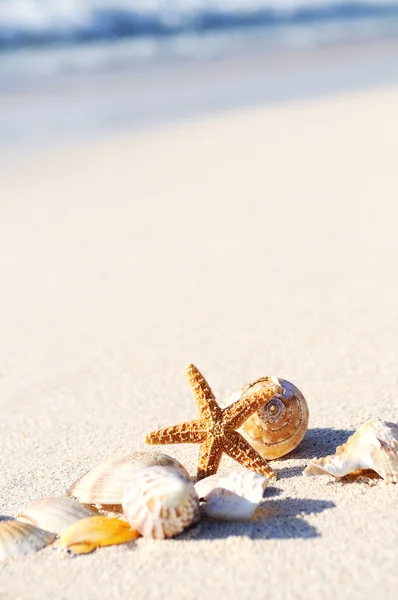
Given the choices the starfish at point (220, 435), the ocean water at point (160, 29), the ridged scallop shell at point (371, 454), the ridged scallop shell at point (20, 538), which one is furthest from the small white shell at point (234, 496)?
the ocean water at point (160, 29)

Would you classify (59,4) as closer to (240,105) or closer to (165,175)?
(240,105)

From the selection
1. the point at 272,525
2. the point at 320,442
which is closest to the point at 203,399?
the point at 272,525

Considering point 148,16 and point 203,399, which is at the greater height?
point 148,16

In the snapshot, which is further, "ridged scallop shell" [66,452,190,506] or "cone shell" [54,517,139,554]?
"ridged scallop shell" [66,452,190,506]

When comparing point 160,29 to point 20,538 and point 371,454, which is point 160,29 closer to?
point 371,454

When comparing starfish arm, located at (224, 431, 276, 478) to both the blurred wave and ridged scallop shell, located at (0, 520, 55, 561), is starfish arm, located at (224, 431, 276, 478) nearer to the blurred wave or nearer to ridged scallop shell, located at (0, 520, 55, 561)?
ridged scallop shell, located at (0, 520, 55, 561)

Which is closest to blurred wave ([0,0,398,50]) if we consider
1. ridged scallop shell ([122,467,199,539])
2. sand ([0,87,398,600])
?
sand ([0,87,398,600])

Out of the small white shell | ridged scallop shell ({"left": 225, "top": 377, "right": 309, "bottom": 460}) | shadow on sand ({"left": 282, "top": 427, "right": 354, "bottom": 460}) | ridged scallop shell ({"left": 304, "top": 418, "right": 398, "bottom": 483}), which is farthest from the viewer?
shadow on sand ({"left": 282, "top": 427, "right": 354, "bottom": 460})
